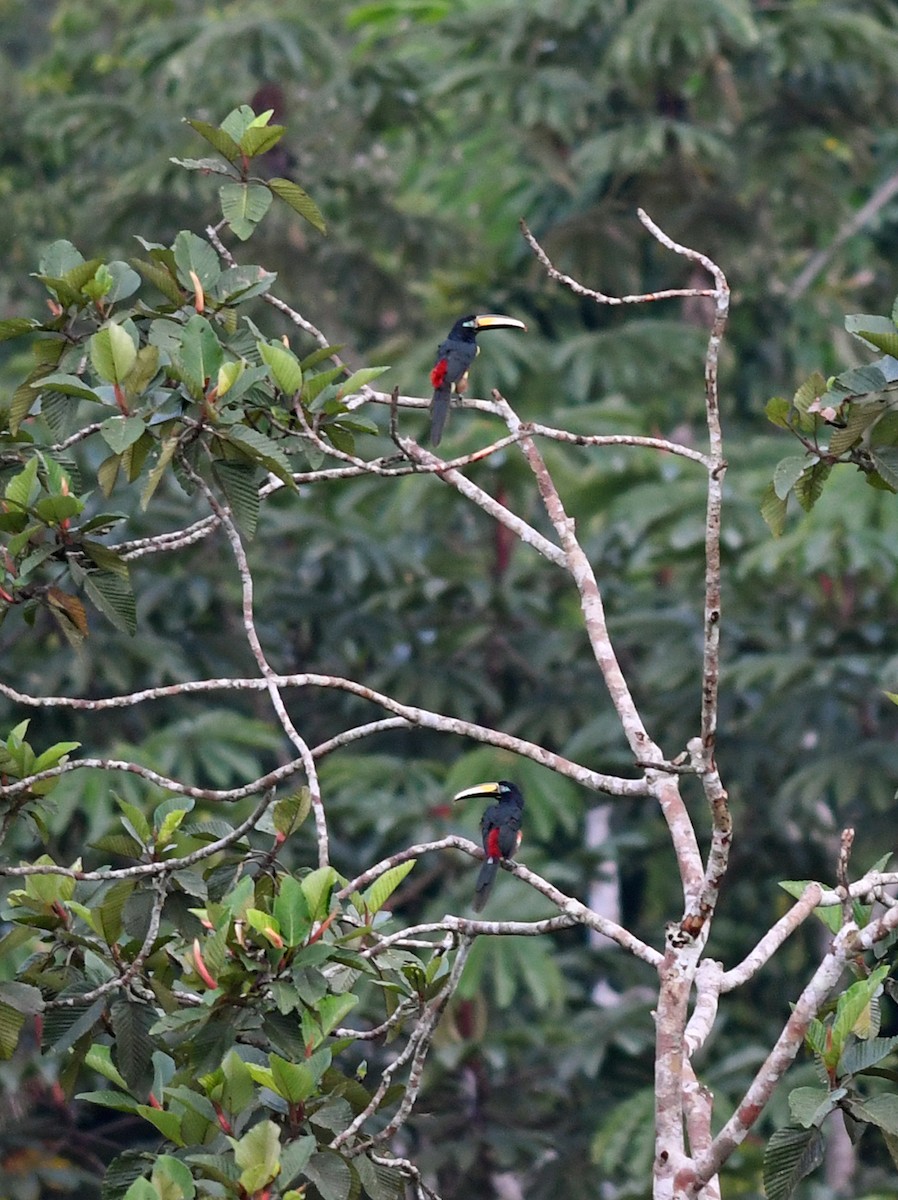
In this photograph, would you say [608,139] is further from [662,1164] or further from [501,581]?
[662,1164]

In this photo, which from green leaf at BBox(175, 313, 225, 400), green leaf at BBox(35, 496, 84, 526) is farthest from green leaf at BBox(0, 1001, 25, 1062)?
green leaf at BBox(175, 313, 225, 400)

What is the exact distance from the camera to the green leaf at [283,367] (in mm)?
3320

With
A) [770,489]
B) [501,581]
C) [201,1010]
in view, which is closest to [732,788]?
[501,581]

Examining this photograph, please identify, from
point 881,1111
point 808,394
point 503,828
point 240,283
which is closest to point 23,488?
point 240,283

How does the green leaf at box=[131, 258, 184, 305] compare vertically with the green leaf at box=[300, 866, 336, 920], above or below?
above

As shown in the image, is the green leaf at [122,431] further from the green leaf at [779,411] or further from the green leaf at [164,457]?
the green leaf at [779,411]

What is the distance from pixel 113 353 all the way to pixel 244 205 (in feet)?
1.93

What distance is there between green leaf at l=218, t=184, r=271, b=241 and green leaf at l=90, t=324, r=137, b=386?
18.4 inches

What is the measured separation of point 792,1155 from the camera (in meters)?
2.77

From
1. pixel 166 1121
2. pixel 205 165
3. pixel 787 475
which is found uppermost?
pixel 205 165

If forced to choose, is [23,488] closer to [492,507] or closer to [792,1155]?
[492,507]

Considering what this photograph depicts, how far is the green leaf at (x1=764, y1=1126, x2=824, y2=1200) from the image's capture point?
9.06ft

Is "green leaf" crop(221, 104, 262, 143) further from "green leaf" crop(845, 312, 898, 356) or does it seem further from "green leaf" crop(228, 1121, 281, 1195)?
"green leaf" crop(228, 1121, 281, 1195)

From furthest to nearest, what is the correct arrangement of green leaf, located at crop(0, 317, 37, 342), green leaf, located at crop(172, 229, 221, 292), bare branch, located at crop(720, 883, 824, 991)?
1. green leaf, located at crop(172, 229, 221, 292)
2. green leaf, located at crop(0, 317, 37, 342)
3. bare branch, located at crop(720, 883, 824, 991)
